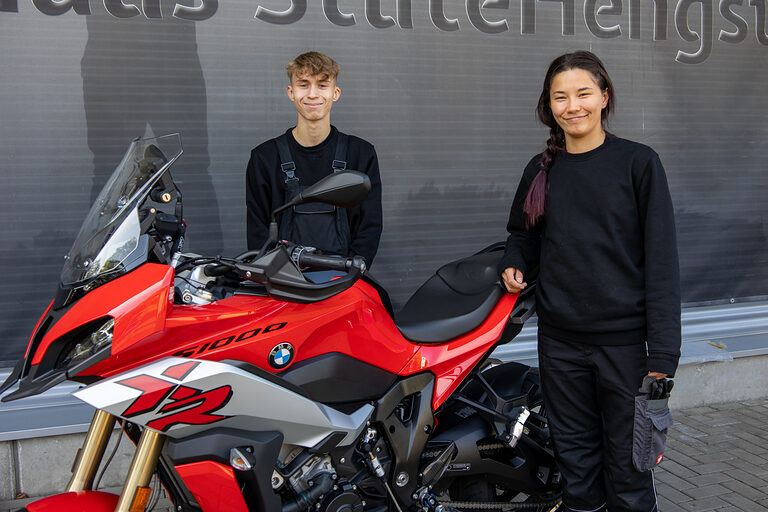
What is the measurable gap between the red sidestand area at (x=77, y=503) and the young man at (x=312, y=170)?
4.23 ft

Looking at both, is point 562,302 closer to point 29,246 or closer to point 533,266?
point 533,266

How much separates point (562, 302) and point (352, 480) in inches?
36.9

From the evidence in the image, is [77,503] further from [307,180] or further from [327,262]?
[307,180]

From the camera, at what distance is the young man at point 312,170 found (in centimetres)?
291

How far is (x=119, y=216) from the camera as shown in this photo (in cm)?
192

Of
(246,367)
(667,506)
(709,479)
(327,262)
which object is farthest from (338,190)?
(709,479)

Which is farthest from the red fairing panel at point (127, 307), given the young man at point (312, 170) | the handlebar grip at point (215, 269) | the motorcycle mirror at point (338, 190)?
the young man at point (312, 170)

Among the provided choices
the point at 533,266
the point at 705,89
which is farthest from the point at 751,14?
the point at 533,266

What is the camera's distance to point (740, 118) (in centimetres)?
495

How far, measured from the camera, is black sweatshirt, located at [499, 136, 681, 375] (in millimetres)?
2299

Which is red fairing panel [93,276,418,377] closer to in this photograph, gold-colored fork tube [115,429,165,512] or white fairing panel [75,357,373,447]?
white fairing panel [75,357,373,447]

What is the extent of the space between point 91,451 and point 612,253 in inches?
67.9

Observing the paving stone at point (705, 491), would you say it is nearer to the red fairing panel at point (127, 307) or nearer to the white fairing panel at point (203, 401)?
the white fairing panel at point (203, 401)

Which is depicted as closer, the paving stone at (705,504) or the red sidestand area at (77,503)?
the red sidestand area at (77,503)
